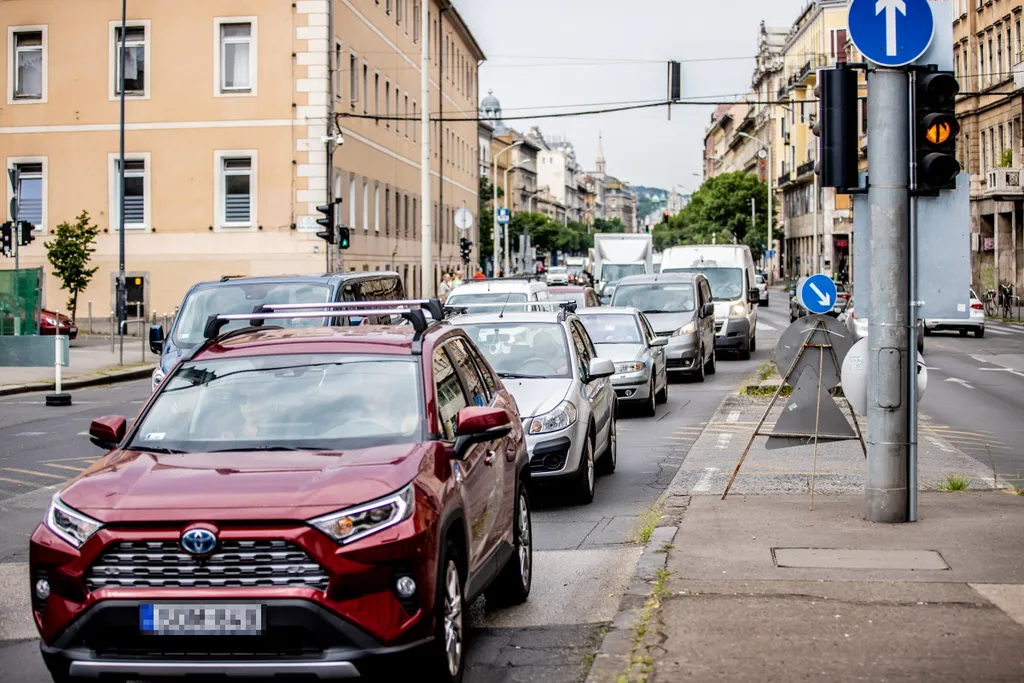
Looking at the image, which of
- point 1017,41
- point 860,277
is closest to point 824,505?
point 860,277

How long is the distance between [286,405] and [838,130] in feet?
15.6

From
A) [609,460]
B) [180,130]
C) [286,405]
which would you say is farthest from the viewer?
[180,130]

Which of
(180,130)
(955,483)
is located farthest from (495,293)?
(180,130)

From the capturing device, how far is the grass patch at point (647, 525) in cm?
978

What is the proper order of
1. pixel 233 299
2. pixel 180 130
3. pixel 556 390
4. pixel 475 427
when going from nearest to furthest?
pixel 475 427, pixel 556 390, pixel 233 299, pixel 180 130

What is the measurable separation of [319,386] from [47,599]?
1.68 metres

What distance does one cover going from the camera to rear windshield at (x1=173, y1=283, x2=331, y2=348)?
54.8 ft

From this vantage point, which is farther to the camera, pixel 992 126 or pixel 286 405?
pixel 992 126

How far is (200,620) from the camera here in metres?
5.40

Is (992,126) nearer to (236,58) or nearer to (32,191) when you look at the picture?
(236,58)

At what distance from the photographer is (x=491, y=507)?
23.4ft

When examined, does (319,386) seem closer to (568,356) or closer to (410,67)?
(568,356)

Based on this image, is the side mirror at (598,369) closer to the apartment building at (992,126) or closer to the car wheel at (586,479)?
the car wheel at (586,479)

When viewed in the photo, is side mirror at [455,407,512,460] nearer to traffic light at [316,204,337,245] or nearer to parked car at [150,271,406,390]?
parked car at [150,271,406,390]
